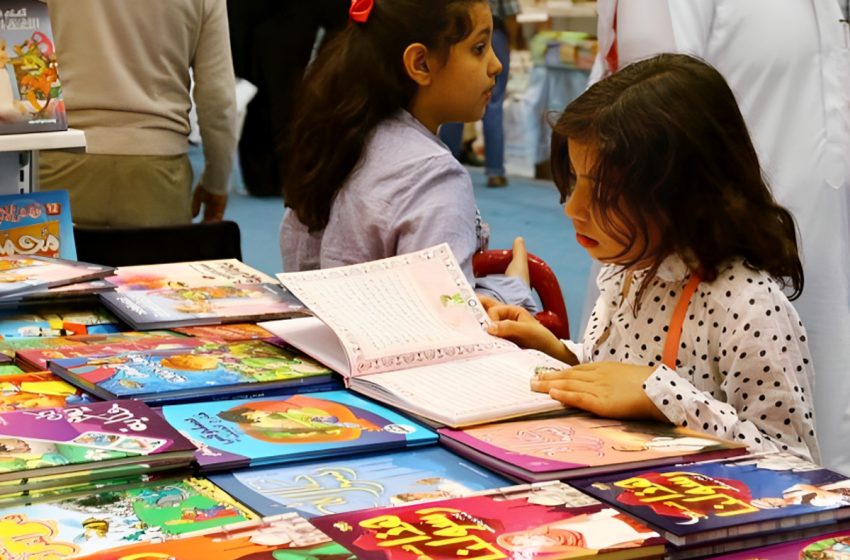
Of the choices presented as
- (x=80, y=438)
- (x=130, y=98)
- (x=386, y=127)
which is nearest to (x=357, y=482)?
(x=80, y=438)

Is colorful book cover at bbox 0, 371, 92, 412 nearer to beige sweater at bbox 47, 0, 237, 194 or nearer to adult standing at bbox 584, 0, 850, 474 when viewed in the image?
adult standing at bbox 584, 0, 850, 474

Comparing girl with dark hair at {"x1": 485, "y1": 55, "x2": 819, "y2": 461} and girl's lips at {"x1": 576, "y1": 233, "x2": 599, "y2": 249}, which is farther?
girl's lips at {"x1": 576, "y1": 233, "x2": 599, "y2": 249}

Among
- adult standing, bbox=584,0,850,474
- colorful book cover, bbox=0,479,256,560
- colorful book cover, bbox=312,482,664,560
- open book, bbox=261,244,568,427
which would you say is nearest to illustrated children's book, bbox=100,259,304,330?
open book, bbox=261,244,568,427

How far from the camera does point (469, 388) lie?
1.50 meters

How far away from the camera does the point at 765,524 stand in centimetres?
107

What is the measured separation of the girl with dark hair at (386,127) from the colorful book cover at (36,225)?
43 centimetres

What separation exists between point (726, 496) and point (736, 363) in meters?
0.43

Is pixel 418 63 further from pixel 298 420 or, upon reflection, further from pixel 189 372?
pixel 298 420

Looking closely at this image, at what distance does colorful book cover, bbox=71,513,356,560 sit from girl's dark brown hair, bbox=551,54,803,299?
2.35 feet

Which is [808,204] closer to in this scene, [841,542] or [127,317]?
[127,317]

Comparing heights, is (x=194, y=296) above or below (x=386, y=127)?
below

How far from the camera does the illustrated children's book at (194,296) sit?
6.32ft

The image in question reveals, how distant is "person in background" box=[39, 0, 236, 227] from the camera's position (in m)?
3.22

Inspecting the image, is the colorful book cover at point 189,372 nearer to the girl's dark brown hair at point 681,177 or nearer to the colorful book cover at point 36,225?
the girl's dark brown hair at point 681,177
